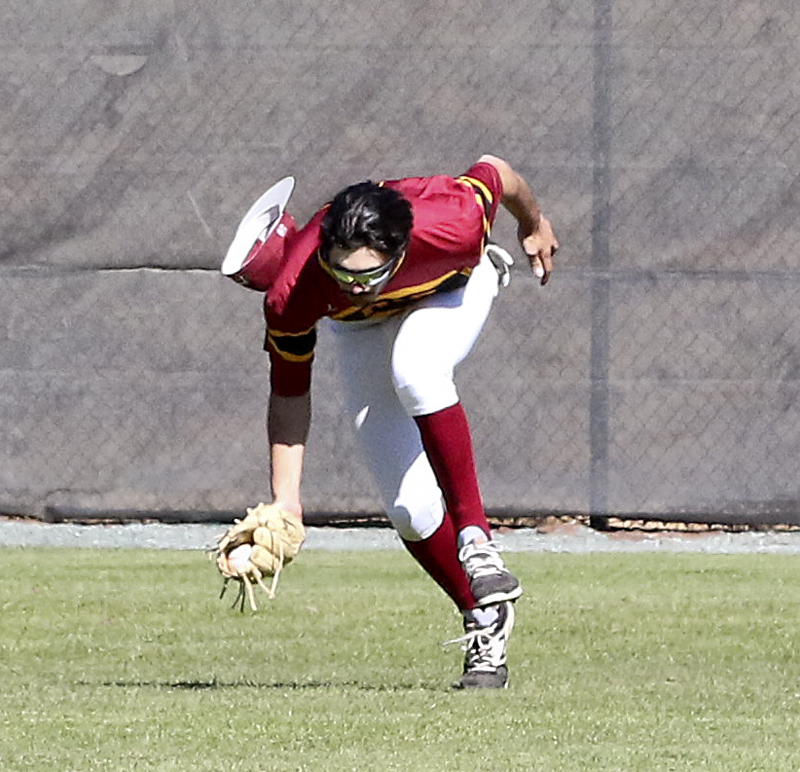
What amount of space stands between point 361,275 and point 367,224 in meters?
0.12

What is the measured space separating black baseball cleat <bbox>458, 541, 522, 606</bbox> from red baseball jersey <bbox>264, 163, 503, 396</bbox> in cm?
59

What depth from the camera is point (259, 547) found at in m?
4.59

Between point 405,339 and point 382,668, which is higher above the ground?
point 405,339

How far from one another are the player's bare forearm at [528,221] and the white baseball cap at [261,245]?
0.61 meters

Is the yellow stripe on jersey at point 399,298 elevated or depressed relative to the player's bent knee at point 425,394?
elevated

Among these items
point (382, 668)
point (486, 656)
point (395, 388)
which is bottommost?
point (382, 668)

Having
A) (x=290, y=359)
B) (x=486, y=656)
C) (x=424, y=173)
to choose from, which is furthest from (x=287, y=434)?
(x=424, y=173)

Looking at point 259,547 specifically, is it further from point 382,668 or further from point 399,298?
point 382,668

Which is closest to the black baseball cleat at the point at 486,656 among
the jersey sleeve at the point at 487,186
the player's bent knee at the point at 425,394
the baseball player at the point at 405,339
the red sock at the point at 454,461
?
the baseball player at the point at 405,339

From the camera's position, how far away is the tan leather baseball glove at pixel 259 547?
4.59 meters

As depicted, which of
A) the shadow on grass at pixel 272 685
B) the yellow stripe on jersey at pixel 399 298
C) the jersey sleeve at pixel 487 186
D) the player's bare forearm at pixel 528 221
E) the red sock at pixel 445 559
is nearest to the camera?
the yellow stripe on jersey at pixel 399 298

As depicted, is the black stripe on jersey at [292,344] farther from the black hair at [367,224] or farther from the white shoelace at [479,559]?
the white shoelace at [479,559]

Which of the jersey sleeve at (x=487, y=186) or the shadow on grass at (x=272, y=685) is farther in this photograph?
the jersey sleeve at (x=487, y=186)

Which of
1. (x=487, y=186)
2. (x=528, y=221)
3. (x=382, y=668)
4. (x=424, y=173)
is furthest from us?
(x=424, y=173)
